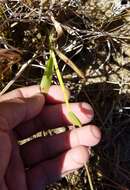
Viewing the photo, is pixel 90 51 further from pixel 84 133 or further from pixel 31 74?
pixel 84 133

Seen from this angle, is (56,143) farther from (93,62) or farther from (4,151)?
(93,62)

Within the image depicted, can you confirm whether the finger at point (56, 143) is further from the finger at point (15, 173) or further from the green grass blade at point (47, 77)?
the green grass blade at point (47, 77)

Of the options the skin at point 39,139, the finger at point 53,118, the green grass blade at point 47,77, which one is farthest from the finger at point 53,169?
the green grass blade at point 47,77

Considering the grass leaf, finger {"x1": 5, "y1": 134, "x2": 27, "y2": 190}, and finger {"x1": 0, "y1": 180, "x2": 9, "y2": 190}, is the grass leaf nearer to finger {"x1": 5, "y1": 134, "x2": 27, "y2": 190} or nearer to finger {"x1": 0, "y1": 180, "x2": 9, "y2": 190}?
finger {"x1": 5, "y1": 134, "x2": 27, "y2": 190}

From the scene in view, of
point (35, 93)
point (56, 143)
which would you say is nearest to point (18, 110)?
point (35, 93)

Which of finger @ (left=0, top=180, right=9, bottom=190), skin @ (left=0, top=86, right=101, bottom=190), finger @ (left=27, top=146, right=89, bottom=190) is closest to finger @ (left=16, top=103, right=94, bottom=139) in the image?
skin @ (left=0, top=86, right=101, bottom=190)

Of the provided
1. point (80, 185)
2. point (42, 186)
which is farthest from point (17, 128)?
point (80, 185)
